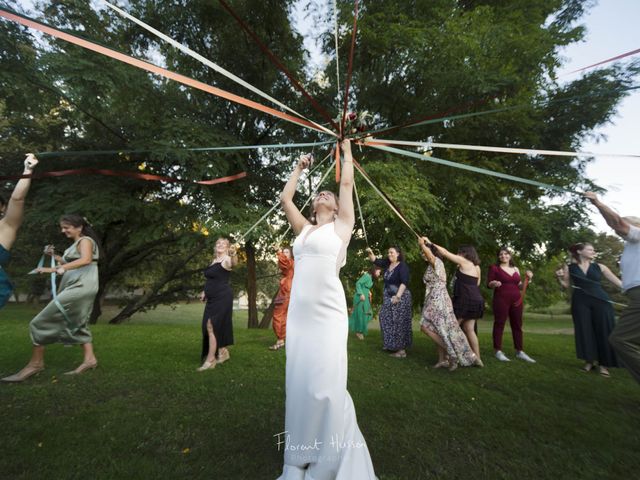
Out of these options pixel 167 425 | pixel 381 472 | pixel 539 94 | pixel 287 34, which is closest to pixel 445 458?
pixel 381 472

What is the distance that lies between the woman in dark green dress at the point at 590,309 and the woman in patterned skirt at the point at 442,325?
1.97 meters

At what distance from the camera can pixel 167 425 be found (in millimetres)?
3486

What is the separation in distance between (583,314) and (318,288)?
599 centimetres

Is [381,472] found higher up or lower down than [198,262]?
lower down

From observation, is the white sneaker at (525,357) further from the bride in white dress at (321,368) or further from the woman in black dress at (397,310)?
the bride in white dress at (321,368)

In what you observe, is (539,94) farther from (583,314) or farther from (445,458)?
(445,458)

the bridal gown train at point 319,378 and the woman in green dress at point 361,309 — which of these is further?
the woman in green dress at point 361,309

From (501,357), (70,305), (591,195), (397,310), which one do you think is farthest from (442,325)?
(70,305)

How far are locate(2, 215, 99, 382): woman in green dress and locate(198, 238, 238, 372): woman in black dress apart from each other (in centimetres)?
160

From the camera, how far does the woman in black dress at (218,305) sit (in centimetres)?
569

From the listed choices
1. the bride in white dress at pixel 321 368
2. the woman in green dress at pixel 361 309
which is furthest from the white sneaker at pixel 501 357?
the bride in white dress at pixel 321 368

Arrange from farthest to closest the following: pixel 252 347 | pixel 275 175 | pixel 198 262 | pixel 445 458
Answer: pixel 198 262, pixel 275 175, pixel 252 347, pixel 445 458

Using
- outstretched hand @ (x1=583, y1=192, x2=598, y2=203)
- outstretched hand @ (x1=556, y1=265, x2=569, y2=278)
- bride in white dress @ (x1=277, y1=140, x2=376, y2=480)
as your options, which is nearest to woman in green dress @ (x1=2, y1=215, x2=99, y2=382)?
bride in white dress @ (x1=277, y1=140, x2=376, y2=480)

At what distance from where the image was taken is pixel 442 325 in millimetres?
5895
